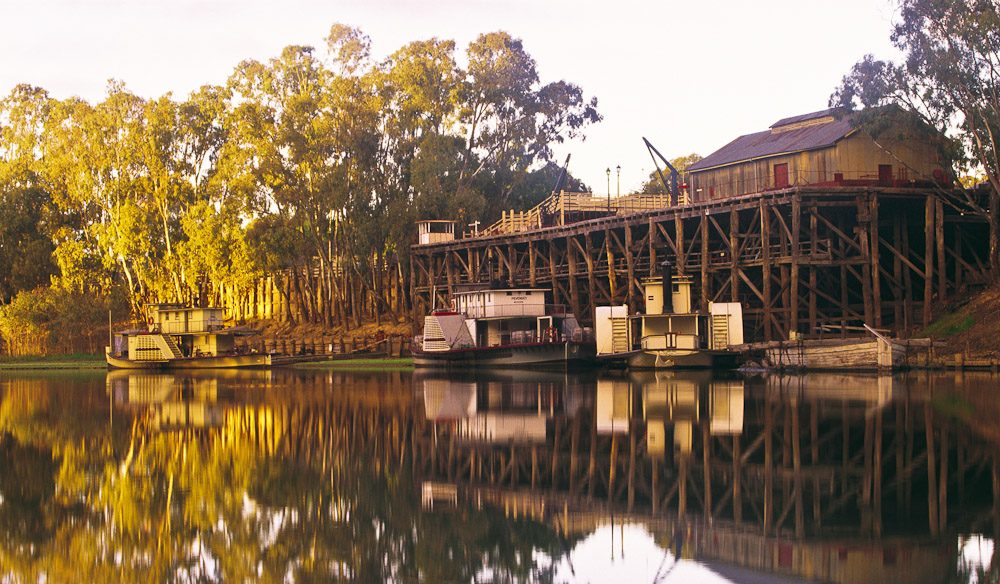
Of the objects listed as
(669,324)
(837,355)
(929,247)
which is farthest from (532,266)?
(837,355)

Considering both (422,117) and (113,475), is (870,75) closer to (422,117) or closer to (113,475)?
(422,117)

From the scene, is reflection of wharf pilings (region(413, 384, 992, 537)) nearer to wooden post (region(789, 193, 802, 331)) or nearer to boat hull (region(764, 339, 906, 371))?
boat hull (region(764, 339, 906, 371))

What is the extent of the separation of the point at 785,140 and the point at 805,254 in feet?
27.1

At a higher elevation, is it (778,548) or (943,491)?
(943,491)

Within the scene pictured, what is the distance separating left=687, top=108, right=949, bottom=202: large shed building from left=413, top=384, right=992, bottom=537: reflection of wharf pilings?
30091 millimetres

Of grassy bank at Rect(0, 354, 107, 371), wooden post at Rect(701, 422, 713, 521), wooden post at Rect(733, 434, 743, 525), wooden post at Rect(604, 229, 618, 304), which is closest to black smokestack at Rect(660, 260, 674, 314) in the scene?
wooden post at Rect(604, 229, 618, 304)

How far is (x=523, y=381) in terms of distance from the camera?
47.9 m

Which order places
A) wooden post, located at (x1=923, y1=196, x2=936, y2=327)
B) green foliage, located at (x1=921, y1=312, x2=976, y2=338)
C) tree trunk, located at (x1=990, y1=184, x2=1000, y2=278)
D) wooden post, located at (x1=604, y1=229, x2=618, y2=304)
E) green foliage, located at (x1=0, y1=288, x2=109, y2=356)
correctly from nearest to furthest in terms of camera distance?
1. green foliage, located at (x1=921, y1=312, x2=976, y2=338)
2. wooden post, located at (x1=923, y1=196, x2=936, y2=327)
3. tree trunk, located at (x1=990, y1=184, x2=1000, y2=278)
4. wooden post, located at (x1=604, y1=229, x2=618, y2=304)
5. green foliage, located at (x1=0, y1=288, x2=109, y2=356)

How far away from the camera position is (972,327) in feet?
164

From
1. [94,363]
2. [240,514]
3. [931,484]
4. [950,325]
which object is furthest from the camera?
[94,363]

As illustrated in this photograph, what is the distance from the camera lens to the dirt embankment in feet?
156

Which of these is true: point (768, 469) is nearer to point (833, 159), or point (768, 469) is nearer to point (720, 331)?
point (720, 331)

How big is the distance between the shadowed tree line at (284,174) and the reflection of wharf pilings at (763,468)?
163ft

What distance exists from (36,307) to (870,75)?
5592 centimetres
